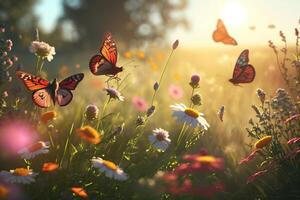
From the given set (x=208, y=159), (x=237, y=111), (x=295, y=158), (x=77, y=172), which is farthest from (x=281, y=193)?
(x=237, y=111)

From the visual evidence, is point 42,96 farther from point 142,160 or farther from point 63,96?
point 142,160

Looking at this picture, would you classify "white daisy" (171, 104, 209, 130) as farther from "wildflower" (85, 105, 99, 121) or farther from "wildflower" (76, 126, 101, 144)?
"wildflower" (76, 126, 101, 144)

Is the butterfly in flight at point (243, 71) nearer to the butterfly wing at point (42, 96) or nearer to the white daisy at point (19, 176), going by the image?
the butterfly wing at point (42, 96)

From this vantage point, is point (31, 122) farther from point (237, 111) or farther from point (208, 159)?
point (237, 111)

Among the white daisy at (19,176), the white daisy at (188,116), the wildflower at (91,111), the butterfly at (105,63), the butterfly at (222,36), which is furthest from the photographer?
the butterfly at (222,36)

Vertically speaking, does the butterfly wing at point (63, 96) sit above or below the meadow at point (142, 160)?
above

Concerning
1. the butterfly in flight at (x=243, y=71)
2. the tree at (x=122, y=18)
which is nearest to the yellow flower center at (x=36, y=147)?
the butterfly in flight at (x=243, y=71)
